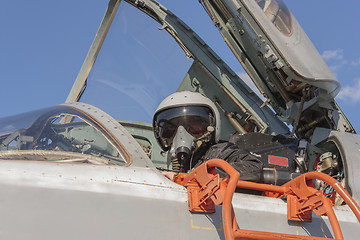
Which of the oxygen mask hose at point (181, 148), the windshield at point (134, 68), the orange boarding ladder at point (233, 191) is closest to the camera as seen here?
the orange boarding ladder at point (233, 191)

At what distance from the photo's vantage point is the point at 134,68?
4.54m

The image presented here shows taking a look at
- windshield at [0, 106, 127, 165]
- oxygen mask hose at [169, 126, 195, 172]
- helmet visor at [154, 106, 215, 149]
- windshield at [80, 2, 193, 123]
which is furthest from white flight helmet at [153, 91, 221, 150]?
windshield at [0, 106, 127, 165]

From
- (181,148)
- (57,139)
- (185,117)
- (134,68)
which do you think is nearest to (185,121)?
(185,117)

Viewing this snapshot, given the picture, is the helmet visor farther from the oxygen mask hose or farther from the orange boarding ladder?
the orange boarding ladder

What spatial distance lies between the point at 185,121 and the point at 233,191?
6.58 feet

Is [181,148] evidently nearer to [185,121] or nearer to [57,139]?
[185,121]

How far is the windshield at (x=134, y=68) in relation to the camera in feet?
13.8

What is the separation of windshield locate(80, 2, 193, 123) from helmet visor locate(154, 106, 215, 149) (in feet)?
1.51

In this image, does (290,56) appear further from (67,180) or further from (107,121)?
(67,180)

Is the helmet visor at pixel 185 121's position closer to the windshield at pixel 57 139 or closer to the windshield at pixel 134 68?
Answer: the windshield at pixel 134 68

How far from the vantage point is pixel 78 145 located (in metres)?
2.25

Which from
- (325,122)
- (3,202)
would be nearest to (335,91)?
(325,122)

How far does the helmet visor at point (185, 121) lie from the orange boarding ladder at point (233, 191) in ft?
4.46

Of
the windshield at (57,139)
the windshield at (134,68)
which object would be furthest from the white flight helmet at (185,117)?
the windshield at (57,139)
